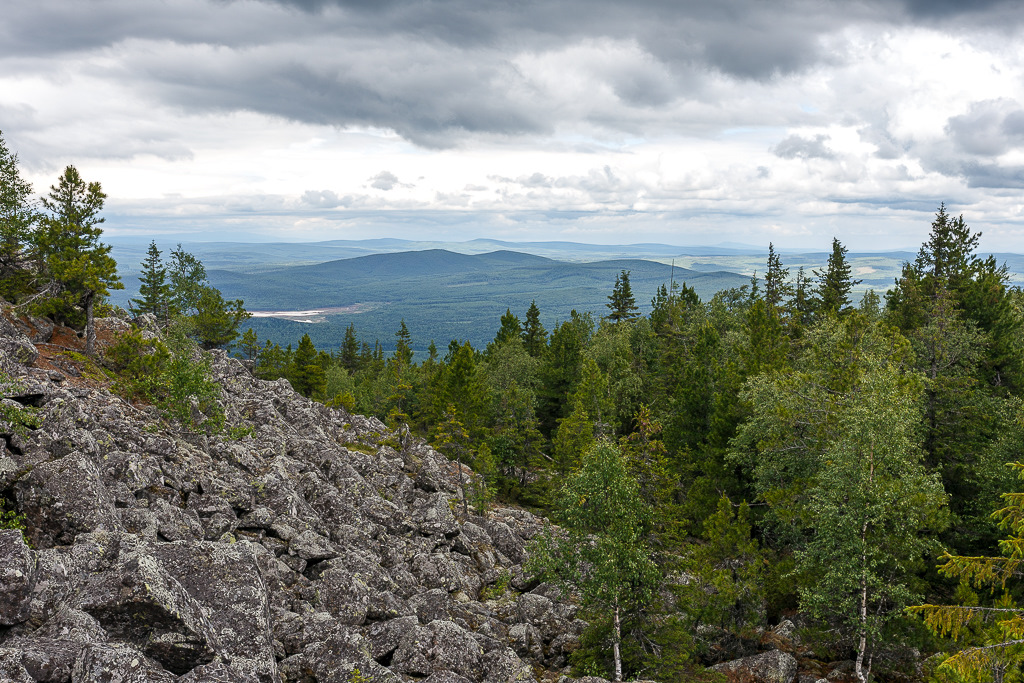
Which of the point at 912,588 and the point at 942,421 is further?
the point at 942,421

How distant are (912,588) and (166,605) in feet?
90.8

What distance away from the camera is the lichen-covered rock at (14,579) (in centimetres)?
1115

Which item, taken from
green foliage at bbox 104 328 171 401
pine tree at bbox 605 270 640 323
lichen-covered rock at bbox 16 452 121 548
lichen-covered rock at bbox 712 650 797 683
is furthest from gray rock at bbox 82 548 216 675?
pine tree at bbox 605 270 640 323

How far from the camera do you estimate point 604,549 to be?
69.9 ft

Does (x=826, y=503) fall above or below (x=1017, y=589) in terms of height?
above

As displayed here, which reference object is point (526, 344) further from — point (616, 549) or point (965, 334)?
point (616, 549)

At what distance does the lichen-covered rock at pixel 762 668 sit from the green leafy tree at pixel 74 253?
131ft

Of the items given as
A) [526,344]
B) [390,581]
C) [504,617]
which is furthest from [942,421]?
[526,344]

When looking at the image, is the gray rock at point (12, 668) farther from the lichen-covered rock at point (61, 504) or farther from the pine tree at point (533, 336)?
the pine tree at point (533, 336)

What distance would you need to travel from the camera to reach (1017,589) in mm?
27031

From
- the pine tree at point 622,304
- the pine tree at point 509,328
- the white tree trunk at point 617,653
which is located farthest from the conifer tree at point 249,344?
the white tree trunk at point 617,653

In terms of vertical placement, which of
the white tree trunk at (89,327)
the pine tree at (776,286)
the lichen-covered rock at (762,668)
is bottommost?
the lichen-covered rock at (762,668)

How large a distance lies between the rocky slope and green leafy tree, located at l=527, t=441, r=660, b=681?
11.3 feet

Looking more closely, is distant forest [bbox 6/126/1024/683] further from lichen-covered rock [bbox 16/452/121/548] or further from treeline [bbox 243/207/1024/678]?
lichen-covered rock [bbox 16/452/121/548]
